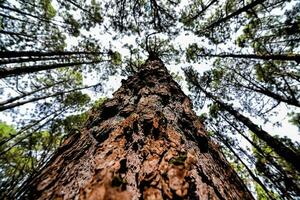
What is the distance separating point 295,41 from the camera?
8.84 metres

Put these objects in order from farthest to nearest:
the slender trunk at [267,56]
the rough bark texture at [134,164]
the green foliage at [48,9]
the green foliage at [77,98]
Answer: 1. the green foliage at [77,98]
2. the green foliage at [48,9]
3. the slender trunk at [267,56]
4. the rough bark texture at [134,164]

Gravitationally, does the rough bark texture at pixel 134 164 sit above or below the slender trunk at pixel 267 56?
above

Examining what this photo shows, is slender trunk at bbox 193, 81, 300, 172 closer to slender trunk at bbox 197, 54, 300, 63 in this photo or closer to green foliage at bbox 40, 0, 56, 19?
slender trunk at bbox 197, 54, 300, 63

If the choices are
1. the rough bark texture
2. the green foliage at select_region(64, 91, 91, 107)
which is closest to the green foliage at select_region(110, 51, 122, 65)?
the green foliage at select_region(64, 91, 91, 107)

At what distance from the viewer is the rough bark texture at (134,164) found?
1396 mm

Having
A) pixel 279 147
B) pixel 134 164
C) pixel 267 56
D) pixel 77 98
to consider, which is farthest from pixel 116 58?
pixel 134 164

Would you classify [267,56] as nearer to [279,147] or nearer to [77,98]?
[279,147]

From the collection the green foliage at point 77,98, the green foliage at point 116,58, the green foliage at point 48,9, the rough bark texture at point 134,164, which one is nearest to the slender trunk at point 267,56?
the green foliage at point 116,58

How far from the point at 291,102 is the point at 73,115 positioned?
10.5m

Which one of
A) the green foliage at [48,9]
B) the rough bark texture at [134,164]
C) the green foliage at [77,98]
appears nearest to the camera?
the rough bark texture at [134,164]

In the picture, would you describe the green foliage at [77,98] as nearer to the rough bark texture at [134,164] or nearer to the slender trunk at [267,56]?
the slender trunk at [267,56]

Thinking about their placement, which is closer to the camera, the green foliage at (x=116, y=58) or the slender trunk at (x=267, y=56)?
the slender trunk at (x=267, y=56)

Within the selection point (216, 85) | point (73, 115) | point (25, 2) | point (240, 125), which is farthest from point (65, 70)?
point (240, 125)

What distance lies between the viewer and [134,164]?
167 cm
